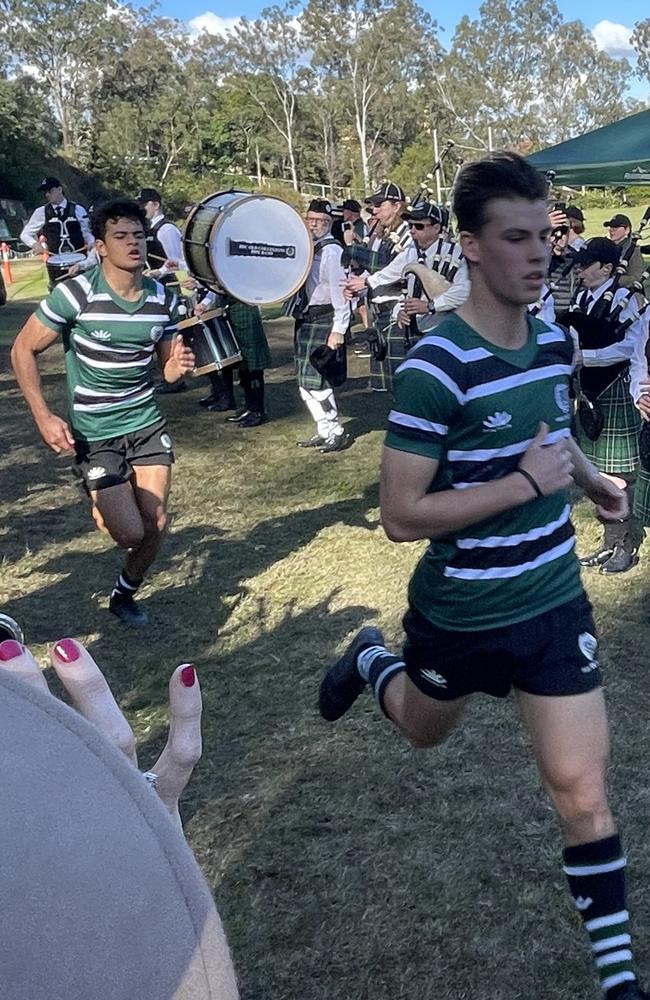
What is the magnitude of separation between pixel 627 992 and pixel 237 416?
8.14 metres

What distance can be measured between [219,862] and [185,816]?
0.33 meters

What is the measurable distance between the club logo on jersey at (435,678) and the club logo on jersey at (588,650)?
379 mm

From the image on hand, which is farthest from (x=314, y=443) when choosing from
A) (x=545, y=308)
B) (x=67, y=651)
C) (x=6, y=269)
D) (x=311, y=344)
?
(x=6, y=269)

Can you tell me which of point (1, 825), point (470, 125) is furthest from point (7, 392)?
point (470, 125)

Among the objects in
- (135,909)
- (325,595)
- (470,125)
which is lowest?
(325,595)

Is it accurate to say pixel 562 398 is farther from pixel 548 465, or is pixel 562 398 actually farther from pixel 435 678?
pixel 435 678

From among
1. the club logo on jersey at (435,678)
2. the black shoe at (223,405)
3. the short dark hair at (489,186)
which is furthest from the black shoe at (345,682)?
the black shoe at (223,405)

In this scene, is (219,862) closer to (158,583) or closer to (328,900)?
(328,900)

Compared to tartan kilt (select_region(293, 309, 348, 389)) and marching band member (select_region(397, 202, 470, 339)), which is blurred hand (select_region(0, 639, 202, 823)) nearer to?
marching band member (select_region(397, 202, 470, 339))

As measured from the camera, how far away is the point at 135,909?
2.76 ft

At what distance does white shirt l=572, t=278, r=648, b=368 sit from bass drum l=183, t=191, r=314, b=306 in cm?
205

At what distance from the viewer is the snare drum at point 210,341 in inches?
221

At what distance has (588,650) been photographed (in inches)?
104

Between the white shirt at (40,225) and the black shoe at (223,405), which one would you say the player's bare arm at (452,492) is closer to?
the black shoe at (223,405)
